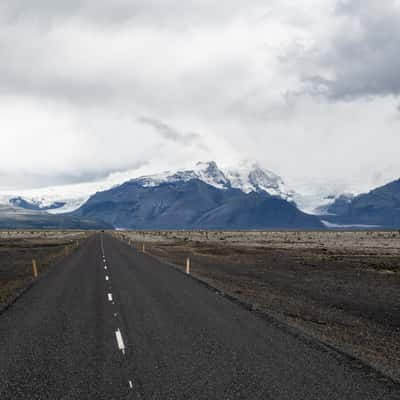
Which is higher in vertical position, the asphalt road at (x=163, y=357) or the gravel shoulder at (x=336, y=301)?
the asphalt road at (x=163, y=357)

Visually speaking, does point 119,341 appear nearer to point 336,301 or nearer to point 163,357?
point 163,357

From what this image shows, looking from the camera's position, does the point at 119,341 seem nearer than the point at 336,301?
Yes

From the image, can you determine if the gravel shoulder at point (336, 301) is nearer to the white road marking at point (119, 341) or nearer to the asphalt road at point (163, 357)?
the asphalt road at point (163, 357)

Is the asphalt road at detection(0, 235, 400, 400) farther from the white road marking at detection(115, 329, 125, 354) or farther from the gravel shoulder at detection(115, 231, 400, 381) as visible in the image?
the gravel shoulder at detection(115, 231, 400, 381)

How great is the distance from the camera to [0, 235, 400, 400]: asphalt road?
8039mm

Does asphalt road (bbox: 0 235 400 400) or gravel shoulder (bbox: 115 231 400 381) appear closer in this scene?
asphalt road (bbox: 0 235 400 400)

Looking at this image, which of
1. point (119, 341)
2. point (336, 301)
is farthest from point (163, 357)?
point (336, 301)

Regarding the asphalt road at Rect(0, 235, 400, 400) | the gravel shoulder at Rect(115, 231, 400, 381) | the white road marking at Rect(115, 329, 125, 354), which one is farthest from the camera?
the gravel shoulder at Rect(115, 231, 400, 381)

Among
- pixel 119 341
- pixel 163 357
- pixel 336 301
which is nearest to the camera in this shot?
pixel 163 357

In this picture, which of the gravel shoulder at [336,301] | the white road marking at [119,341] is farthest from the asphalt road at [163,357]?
the gravel shoulder at [336,301]

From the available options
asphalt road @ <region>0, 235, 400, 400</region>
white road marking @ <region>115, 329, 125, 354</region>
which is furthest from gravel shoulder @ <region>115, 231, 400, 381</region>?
white road marking @ <region>115, 329, 125, 354</region>

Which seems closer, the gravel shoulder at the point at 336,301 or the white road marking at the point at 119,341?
the white road marking at the point at 119,341

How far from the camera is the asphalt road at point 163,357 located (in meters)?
8.04

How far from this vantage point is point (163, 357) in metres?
9.97
